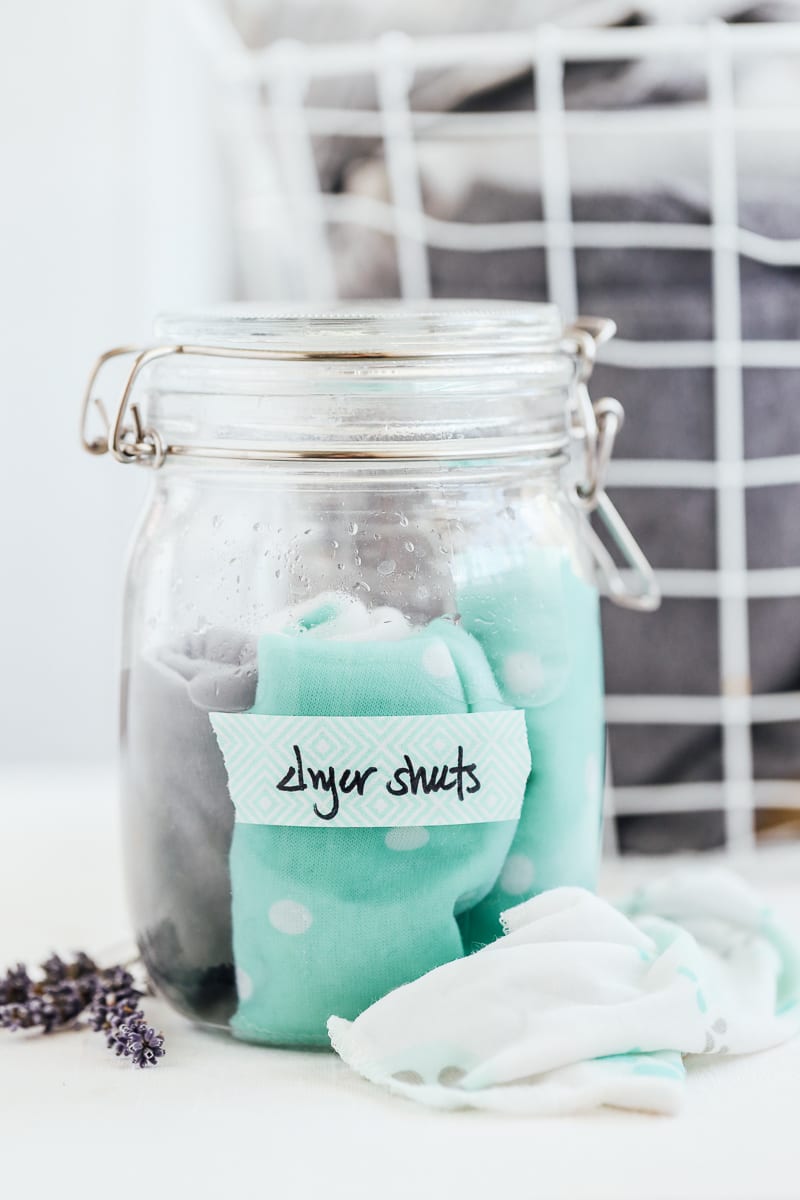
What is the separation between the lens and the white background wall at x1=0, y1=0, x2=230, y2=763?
104 centimetres

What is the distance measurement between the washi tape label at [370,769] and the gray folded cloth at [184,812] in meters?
0.02

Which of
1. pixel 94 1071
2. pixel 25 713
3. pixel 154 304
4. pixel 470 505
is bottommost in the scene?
pixel 94 1071

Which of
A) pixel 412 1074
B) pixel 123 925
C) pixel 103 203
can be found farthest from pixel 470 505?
pixel 103 203

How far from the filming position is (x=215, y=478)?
1.83 feet

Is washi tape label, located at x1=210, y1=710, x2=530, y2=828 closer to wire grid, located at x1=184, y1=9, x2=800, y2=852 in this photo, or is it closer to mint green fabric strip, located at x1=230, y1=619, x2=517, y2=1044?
mint green fabric strip, located at x1=230, y1=619, x2=517, y2=1044

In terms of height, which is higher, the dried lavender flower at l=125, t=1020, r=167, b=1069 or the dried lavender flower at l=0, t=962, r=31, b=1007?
the dried lavender flower at l=0, t=962, r=31, b=1007

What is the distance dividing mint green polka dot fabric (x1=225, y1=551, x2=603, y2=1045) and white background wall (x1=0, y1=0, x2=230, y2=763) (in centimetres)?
56

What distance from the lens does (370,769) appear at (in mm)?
499

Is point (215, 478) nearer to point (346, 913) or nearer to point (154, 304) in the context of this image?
point (346, 913)

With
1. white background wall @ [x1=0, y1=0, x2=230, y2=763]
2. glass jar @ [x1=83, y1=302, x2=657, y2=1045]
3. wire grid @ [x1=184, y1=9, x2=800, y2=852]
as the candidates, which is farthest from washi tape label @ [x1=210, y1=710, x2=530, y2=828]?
white background wall @ [x1=0, y1=0, x2=230, y2=763]

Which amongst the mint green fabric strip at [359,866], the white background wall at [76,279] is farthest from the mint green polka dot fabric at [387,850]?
the white background wall at [76,279]

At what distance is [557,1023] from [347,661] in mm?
146

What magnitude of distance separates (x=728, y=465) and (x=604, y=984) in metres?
0.35

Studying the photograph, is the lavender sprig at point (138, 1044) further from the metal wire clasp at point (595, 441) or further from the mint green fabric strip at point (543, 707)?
the metal wire clasp at point (595, 441)
